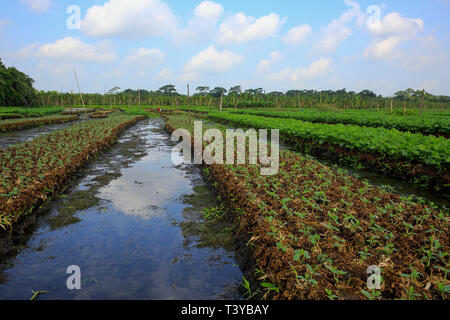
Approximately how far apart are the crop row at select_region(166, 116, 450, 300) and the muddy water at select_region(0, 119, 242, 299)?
0.57 meters

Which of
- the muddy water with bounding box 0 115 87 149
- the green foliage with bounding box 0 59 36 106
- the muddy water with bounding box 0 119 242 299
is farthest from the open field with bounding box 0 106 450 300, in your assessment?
the green foliage with bounding box 0 59 36 106

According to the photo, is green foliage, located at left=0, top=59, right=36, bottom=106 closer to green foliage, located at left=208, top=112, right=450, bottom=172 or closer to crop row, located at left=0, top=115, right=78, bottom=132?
crop row, located at left=0, top=115, right=78, bottom=132

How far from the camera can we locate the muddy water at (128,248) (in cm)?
320

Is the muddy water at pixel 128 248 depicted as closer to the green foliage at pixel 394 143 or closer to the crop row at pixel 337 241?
the crop row at pixel 337 241

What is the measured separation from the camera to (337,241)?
10.4 ft

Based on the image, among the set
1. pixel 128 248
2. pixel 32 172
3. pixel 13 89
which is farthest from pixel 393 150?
pixel 13 89

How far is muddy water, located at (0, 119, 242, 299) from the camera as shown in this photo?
3201 mm

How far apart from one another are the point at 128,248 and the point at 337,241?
309 cm

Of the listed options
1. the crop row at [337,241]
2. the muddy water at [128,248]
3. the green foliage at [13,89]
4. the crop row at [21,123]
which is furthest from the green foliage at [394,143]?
the green foliage at [13,89]

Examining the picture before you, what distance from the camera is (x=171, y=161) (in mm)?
10320

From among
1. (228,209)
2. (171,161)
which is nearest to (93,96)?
(171,161)

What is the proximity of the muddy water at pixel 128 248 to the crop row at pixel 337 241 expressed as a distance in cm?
57

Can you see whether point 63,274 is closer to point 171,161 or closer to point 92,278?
point 92,278
